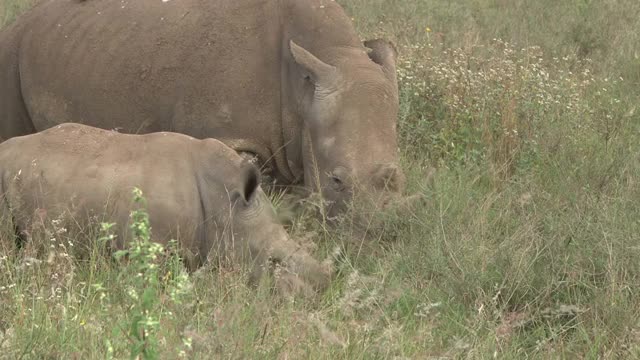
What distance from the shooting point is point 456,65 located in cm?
878

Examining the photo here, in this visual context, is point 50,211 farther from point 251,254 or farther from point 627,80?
point 627,80

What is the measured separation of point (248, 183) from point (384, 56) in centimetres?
170

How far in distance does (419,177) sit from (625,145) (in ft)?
5.24

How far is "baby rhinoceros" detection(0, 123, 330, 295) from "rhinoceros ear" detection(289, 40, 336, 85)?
38.2 inches

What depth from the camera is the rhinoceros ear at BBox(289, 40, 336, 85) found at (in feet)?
22.2

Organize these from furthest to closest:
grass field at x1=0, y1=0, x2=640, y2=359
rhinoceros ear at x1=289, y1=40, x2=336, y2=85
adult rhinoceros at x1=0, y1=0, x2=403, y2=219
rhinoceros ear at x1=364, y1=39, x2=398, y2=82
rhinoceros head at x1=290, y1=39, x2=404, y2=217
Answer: rhinoceros ear at x1=364, y1=39, x2=398, y2=82, rhinoceros ear at x1=289, y1=40, x2=336, y2=85, adult rhinoceros at x1=0, y1=0, x2=403, y2=219, rhinoceros head at x1=290, y1=39, x2=404, y2=217, grass field at x1=0, y1=0, x2=640, y2=359

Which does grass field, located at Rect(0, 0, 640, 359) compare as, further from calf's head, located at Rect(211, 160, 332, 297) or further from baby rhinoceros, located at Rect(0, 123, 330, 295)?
baby rhinoceros, located at Rect(0, 123, 330, 295)

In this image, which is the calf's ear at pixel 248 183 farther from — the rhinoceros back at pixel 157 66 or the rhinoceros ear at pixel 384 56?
the rhinoceros ear at pixel 384 56

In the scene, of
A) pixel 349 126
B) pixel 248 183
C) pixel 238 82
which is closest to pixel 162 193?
pixel 248 183

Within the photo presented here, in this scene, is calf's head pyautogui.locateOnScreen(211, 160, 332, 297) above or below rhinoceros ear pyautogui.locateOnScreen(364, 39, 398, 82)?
below

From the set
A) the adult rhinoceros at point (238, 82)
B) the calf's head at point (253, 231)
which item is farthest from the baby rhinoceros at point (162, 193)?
the adult rhinoceros at point (238, 82)

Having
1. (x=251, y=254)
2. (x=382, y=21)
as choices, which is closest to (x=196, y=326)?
(x=251, y=254)

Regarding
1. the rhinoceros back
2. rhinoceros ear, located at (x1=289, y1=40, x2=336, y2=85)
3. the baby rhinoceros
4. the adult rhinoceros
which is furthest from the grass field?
the rhinoceros back

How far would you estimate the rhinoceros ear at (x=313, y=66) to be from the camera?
6.78 meters
